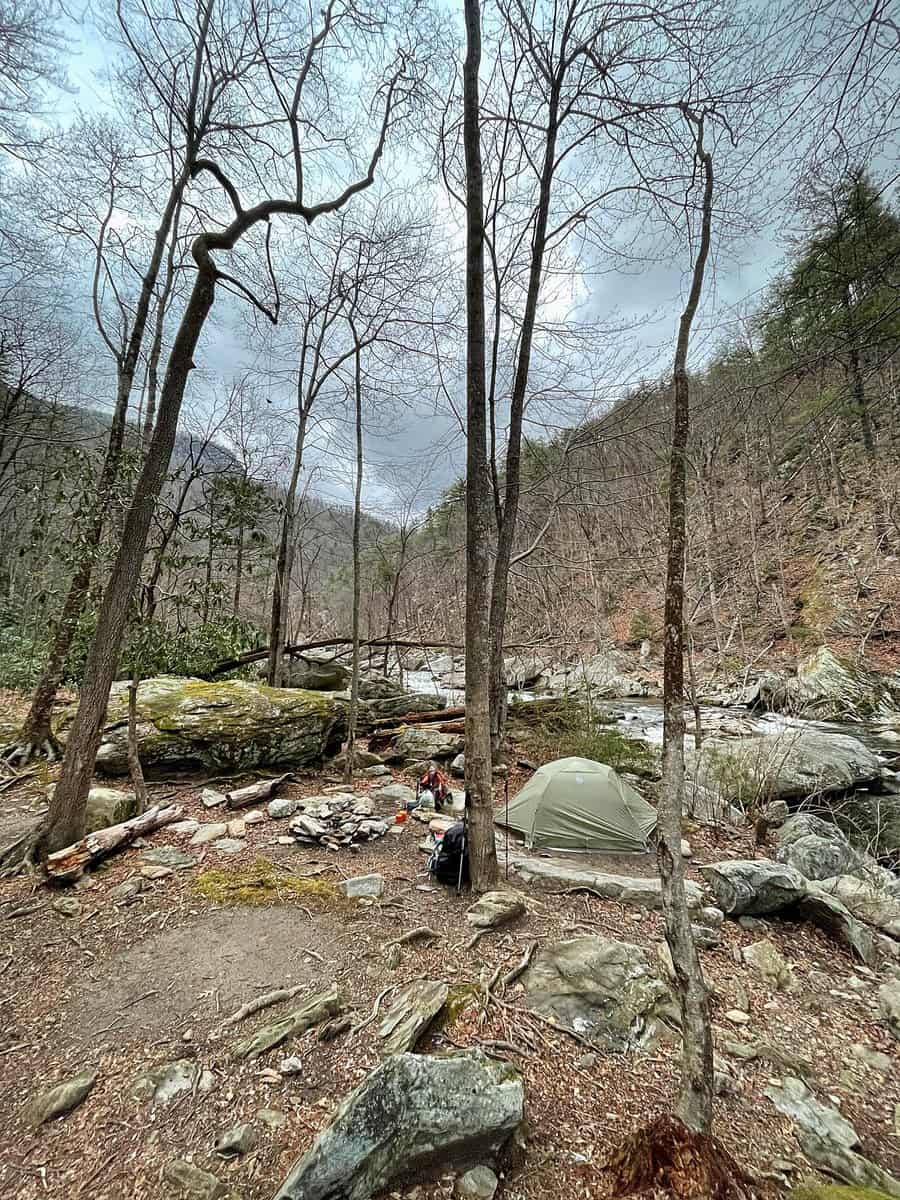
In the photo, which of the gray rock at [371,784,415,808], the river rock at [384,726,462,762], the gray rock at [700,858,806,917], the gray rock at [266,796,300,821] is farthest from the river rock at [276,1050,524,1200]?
the river rock at [384,726,462,762]

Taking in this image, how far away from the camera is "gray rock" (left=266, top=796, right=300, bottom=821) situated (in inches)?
208

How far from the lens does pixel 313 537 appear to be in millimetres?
12992

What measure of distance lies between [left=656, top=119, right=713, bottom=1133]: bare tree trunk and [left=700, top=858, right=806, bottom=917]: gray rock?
2.48 m

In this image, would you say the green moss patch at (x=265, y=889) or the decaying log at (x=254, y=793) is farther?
the decaying log at (x=254, y=793)

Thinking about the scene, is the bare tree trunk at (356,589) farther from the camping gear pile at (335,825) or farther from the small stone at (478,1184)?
the small stone at (478,1184)

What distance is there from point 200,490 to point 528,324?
5.43 metres

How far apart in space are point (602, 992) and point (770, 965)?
1.64 meters

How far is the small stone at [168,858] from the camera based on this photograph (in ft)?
13.3

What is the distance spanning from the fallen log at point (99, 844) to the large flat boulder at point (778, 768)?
22.6 ft

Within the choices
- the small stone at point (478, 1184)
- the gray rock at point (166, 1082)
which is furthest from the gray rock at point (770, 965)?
the gray rock at point (166, 1082)

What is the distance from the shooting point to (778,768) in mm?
6539

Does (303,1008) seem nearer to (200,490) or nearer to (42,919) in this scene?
(42,919)

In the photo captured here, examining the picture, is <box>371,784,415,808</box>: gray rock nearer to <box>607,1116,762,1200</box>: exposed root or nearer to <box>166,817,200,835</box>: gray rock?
<box>166,817,200,835</box>: gray rock

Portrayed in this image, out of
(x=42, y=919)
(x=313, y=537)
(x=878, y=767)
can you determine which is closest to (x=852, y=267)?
(x=42, y=919)
